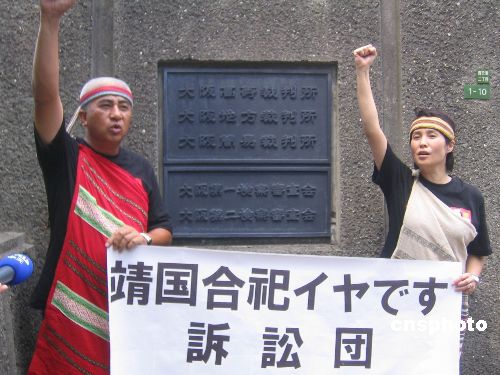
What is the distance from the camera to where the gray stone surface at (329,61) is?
14.1 feet

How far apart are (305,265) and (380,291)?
342 mm

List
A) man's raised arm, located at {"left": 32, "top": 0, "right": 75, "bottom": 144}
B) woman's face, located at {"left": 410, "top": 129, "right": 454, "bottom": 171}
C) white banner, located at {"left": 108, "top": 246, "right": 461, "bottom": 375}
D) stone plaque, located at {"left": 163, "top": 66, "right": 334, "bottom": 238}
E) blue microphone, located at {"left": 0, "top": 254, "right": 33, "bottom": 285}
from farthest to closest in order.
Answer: stone plaque, located at {"left": 163, "top": 66, "right": 334, "bottom": 238}, woman's face, located at {"left": 410, "top": 129, "right": 454, "bottom": 171}, white banner, located at {"left": 108, "top": 246, "right": 461, "bottom": 375}, man's raised arm, located at {"left": 32, "top": 0, "right": 75, "bottom": 144}, blue microphone, located at {"left": 0, "top": 254, "right": 33, "bottom": 285}

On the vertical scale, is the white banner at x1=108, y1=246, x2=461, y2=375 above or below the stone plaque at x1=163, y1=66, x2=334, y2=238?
below

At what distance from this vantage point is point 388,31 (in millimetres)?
4641

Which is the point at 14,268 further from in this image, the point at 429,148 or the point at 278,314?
the point at 429,148

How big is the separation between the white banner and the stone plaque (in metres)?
1.00

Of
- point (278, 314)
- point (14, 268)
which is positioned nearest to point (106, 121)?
point (14, 268)

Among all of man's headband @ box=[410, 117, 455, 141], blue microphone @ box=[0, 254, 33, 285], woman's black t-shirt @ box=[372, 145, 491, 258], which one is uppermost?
man's headband @ box=[410, 117, 455, 141]

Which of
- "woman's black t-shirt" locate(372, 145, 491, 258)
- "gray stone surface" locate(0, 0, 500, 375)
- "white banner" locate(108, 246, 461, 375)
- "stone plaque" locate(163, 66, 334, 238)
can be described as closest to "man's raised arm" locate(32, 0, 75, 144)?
"white banner" locate(108, 246, 461, 375)

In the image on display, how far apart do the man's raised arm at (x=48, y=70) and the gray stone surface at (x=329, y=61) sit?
106cm

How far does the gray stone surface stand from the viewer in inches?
169

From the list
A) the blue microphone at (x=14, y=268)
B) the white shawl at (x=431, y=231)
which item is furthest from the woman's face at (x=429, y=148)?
the blue microphone at (x=14, y=268)

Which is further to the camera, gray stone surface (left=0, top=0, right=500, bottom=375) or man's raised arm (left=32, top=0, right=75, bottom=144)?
gray stone surface (left=0, top=0, right=500, bottom=375)

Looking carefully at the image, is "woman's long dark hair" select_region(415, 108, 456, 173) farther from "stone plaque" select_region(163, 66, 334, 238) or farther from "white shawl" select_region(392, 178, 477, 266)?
"stone plaque" select_region(163, 66, 334, 238)
